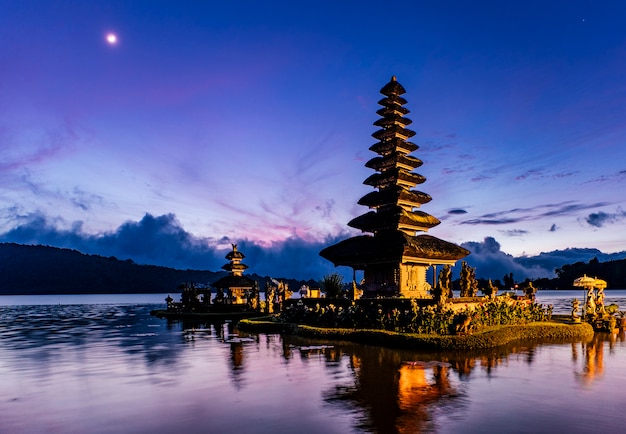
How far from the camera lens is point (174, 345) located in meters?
32.7

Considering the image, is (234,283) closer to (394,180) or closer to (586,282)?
(394,180)

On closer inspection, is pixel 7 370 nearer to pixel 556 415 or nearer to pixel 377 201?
pixel 556 415

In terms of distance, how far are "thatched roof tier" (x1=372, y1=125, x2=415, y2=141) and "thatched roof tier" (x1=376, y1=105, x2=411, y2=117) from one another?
1329 mm

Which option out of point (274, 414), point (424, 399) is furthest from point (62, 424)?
point (424, 399)

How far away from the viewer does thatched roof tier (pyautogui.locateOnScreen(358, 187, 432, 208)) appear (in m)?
42.1

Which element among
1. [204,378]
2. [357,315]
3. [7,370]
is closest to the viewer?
[204,378]

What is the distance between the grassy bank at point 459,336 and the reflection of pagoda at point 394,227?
27.0ft

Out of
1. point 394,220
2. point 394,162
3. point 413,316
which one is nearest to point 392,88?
point 394,162

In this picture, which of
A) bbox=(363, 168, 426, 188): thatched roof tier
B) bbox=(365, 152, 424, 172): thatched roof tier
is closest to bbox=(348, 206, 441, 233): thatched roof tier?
bbox=(363, 168, 426, 188): thatched roof tier

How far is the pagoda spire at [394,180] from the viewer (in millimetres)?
41719

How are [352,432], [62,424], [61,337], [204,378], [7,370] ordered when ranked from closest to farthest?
[352,432] < [62,424] < [204,378] < [7,370] < [61,337]

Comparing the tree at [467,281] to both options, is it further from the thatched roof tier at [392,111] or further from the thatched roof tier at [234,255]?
the thatched roof tier at [234,255]

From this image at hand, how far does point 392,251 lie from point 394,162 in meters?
10.5

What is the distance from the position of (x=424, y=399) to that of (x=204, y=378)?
9.18m
